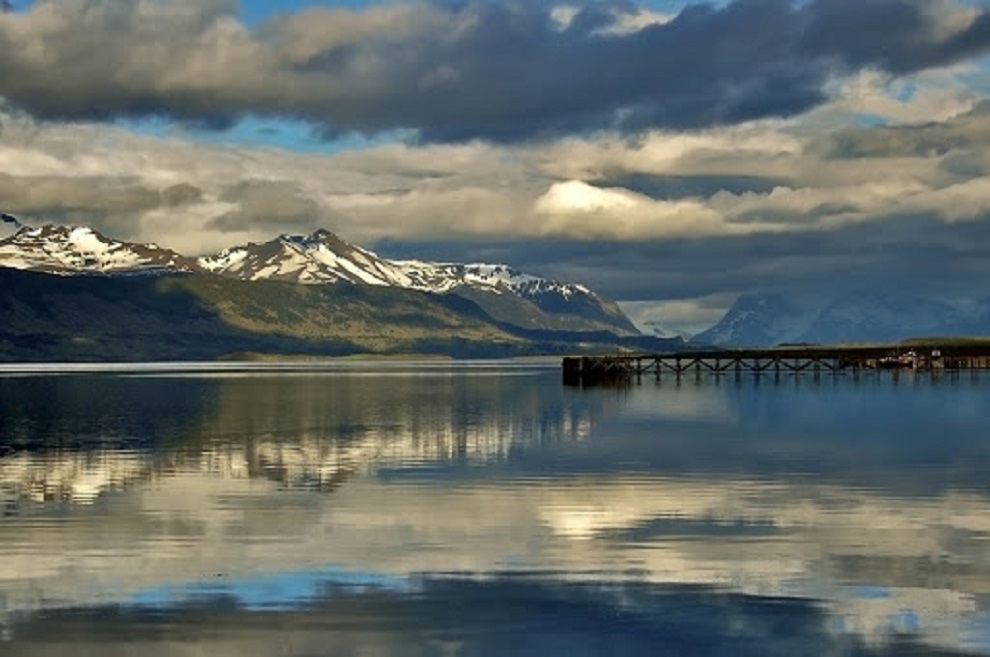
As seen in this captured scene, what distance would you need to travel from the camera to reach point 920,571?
118 feet

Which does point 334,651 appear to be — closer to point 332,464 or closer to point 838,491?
point 838,491

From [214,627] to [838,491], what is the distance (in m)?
32.1

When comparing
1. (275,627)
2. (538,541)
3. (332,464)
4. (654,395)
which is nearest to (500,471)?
(332,464)

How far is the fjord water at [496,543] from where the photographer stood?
28.9 meters

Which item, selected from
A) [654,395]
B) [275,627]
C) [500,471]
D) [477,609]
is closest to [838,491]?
[500,471]

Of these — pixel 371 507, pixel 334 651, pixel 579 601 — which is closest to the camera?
pixel 334 651

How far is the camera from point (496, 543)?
41188mm

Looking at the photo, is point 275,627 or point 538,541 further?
point 538,541

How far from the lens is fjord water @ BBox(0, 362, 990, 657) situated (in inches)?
1138

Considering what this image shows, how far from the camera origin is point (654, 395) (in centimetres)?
16062

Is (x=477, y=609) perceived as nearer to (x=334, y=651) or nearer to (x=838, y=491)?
(x=334, y=651)

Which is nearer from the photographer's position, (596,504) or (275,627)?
(275,627)

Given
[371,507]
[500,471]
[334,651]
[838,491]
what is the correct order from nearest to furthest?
[334,651]
[371,507]
[838,491]
[500,471]

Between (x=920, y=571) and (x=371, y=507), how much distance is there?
21320 mm
